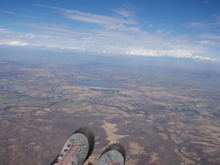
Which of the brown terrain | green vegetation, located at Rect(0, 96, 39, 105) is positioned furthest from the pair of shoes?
green vegetation, located at Rect(0, 96, 39, 105)

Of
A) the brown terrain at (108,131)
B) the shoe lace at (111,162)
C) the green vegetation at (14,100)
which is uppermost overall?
the shoe lace at (111,162)

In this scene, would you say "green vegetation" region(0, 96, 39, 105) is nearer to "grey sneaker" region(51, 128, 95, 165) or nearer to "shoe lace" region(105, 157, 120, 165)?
"grey sneaker" region(51, 128, 95, 165)

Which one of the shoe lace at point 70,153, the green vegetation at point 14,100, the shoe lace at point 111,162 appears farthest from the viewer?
the green vegetation at point 14,100

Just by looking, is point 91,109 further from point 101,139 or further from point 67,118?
point 101,139

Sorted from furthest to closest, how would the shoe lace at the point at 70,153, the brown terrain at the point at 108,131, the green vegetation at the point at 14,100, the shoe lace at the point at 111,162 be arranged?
the green vegetation at the point at 14,100
the brown terrain at the point at 108,131
the shoe lace at the point at 111,162
the shoe lace at the point at 70,153

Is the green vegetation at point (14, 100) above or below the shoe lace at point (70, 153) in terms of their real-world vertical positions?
below

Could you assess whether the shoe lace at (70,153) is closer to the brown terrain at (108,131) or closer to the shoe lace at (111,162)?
the shoe lace at (111,162)

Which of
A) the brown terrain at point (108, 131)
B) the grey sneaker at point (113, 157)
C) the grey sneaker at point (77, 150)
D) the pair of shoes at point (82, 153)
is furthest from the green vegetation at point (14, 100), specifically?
the grey sneaker at point (113, 157)

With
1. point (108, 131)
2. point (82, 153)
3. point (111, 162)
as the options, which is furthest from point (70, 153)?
point (108, 131)

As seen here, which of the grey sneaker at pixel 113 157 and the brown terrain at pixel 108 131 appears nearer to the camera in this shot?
the grey sneaker at pixel 113 157
